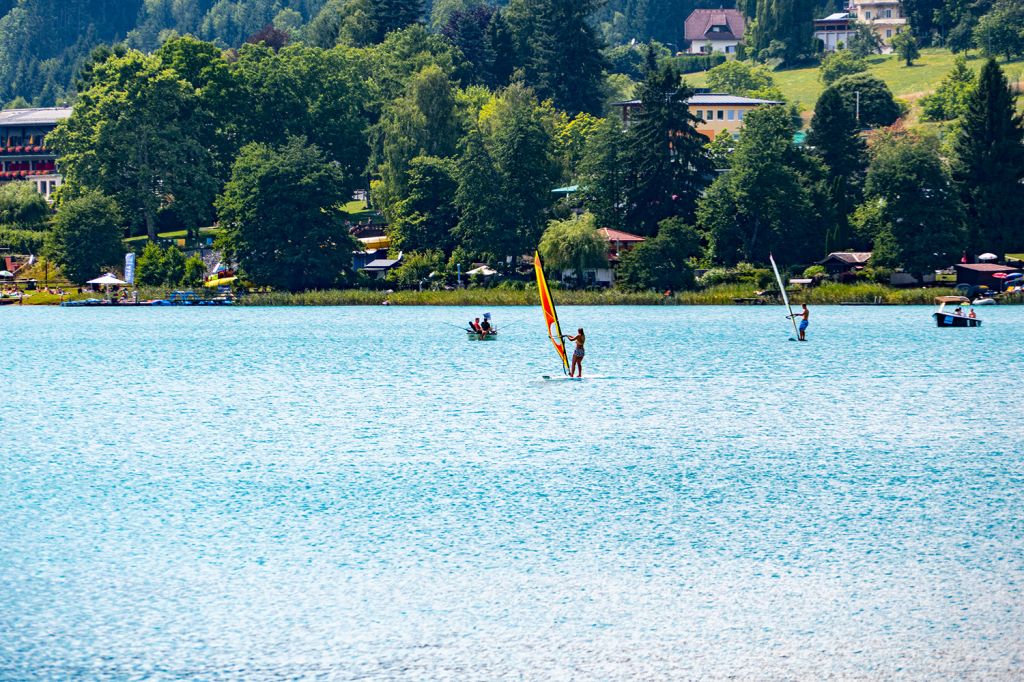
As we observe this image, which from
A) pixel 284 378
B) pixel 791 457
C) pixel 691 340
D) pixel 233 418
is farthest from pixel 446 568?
pixel 691 340

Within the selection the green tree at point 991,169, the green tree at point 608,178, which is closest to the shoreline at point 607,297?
the green tree at point 991,169

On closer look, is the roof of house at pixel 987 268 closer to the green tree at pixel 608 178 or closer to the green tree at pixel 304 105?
the green tree at pixel 608 178

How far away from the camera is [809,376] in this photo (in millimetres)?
74500

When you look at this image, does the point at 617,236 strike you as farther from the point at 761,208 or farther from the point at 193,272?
the point at 193,272

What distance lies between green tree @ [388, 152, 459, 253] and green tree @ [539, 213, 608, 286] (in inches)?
492

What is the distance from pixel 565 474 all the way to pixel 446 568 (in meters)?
12.8

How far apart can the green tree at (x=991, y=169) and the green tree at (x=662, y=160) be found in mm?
23599

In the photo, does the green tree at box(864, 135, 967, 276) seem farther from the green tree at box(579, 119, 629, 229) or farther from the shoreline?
the green tree at box(579, 119, 629, 229)

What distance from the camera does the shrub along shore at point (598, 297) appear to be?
127 m

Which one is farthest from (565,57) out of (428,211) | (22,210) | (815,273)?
(815,273)

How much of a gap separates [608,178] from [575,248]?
14.4 metres

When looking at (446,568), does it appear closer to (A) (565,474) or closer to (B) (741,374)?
(A) (565,474)

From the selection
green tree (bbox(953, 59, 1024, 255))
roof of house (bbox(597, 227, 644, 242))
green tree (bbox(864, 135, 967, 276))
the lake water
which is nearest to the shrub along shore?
green tree (bbox(864, 135, 967, 276))

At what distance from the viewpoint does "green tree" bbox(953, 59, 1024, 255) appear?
13712 centimetres
